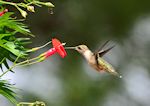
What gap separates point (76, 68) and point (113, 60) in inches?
15.5

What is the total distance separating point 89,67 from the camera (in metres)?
5.16

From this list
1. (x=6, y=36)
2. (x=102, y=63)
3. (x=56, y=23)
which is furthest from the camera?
(x=56, y=23)

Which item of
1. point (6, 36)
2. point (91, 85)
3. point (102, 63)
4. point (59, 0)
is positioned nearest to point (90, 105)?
point (91, 85)

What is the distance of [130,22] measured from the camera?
17.3ft

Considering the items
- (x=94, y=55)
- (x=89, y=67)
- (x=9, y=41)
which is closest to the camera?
(x=9, y=41)

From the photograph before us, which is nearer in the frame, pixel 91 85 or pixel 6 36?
pixel 6 36

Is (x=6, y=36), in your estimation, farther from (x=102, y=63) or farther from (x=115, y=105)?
(x=115, y=105)

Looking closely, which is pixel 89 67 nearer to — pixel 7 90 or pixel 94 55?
pixel 94 55

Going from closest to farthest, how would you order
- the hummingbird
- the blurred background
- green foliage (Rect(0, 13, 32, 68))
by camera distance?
green foliage (Rect(0, 13, 32, 68)), the hummingbird, the blurred background

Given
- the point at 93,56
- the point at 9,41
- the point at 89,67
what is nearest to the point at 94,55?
the point at 93,56

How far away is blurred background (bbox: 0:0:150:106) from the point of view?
5.09 m

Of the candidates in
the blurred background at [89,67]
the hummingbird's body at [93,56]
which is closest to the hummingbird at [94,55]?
the hummingbird's body at [93,56]

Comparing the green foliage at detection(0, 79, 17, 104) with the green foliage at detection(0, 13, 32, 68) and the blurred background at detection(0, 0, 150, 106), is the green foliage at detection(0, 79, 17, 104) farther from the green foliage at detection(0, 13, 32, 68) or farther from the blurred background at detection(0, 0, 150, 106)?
the blurred background at detection(0, 0, 150, 106)

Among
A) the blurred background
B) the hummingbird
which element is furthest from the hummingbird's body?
the blurred background
